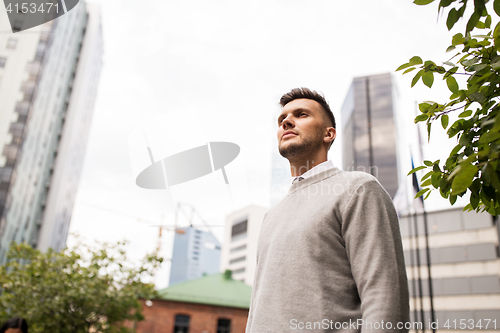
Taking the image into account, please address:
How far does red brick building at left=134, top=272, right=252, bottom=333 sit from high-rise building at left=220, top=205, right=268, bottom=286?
68481 mm

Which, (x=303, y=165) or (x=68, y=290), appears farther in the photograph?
(x=68, y=290)

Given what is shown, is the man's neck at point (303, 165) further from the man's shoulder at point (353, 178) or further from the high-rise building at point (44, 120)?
the high-rise building at point (44, 120)

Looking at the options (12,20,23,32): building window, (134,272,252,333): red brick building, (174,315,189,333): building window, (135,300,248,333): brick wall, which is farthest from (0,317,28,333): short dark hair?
(12,20,23,32): building window

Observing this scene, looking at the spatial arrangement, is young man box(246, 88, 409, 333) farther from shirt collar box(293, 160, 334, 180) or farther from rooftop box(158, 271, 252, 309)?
rooftop box(158, 271, 252, 309)

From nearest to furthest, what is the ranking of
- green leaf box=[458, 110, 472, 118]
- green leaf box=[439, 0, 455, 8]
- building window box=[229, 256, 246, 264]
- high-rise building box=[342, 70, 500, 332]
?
green leaf box=[439, 0, 455, 8] → green leaf box=[458, 110, 472, 118] → high-rise building box=[342, 70, 500, 332] → building window box=[229, 256, 246, 264]

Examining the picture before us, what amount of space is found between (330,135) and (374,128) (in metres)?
68.6

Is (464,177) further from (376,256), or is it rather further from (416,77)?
(416,77)

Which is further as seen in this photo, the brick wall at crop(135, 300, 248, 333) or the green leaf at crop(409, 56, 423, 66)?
the brick wall at crop(135, 300, 248, 333)

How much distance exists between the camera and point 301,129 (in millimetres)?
2205

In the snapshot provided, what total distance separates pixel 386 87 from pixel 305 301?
74.4m

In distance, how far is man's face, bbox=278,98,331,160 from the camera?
2.18m

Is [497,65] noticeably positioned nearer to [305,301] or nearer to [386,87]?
[305,301]

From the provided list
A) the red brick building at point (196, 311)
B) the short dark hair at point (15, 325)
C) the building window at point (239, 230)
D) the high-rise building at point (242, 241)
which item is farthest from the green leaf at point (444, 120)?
the building window at point (239, 230)

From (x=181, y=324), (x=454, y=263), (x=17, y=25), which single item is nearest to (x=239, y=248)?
(x=454, y=263)
